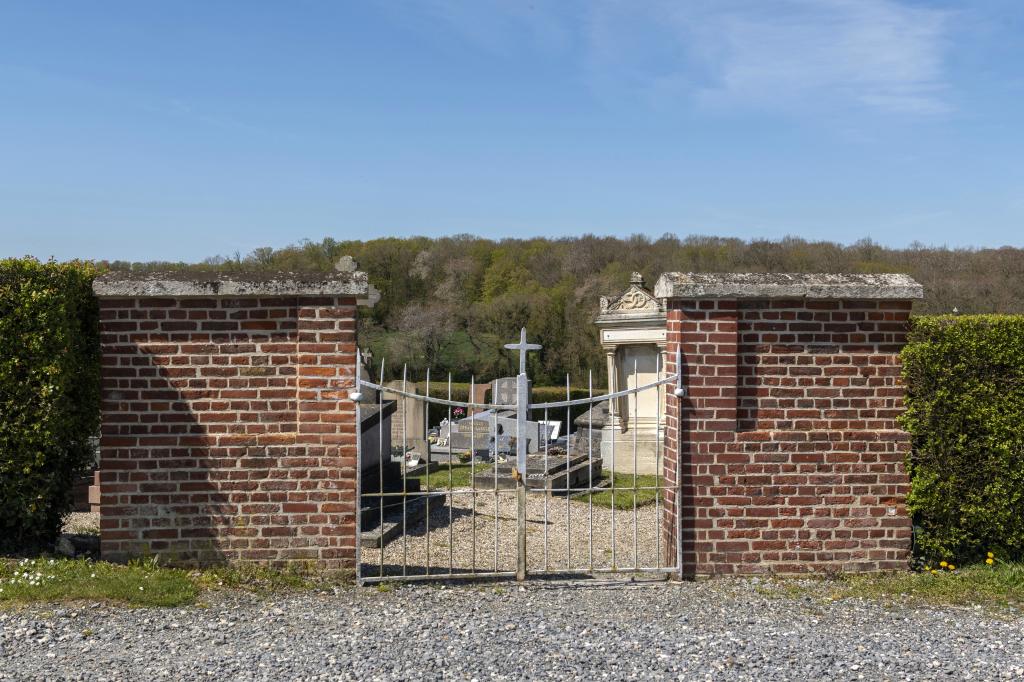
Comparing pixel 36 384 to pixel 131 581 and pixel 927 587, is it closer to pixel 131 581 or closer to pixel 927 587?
pixel 131 581

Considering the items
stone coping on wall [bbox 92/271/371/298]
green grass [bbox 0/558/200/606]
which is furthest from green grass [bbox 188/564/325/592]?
stone coping on wall [bbox 92/271/371/298]

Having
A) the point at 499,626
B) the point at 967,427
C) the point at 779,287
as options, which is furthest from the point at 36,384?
the point at 967,427

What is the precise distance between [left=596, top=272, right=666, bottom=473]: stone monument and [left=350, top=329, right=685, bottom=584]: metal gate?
2.75 feet

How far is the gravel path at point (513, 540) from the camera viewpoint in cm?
733

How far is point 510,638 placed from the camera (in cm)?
481

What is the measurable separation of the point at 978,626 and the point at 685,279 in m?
2.77

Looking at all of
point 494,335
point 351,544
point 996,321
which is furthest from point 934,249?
point 351,544

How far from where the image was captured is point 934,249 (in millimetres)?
39656

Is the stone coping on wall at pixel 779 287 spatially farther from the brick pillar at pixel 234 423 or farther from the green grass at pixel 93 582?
the green grass at pixel 93 582

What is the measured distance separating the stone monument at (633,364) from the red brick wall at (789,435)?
8028 millimetres

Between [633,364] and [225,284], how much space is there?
1025cm

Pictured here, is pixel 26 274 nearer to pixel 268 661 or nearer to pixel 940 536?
pixel 268 661

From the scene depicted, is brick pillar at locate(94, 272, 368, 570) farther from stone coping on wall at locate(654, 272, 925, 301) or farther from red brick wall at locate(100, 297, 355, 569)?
stone coping on wall at locate(654, 272, 925, 301)

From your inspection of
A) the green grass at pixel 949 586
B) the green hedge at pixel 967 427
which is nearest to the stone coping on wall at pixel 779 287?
the green hedge at pixel 967 427
